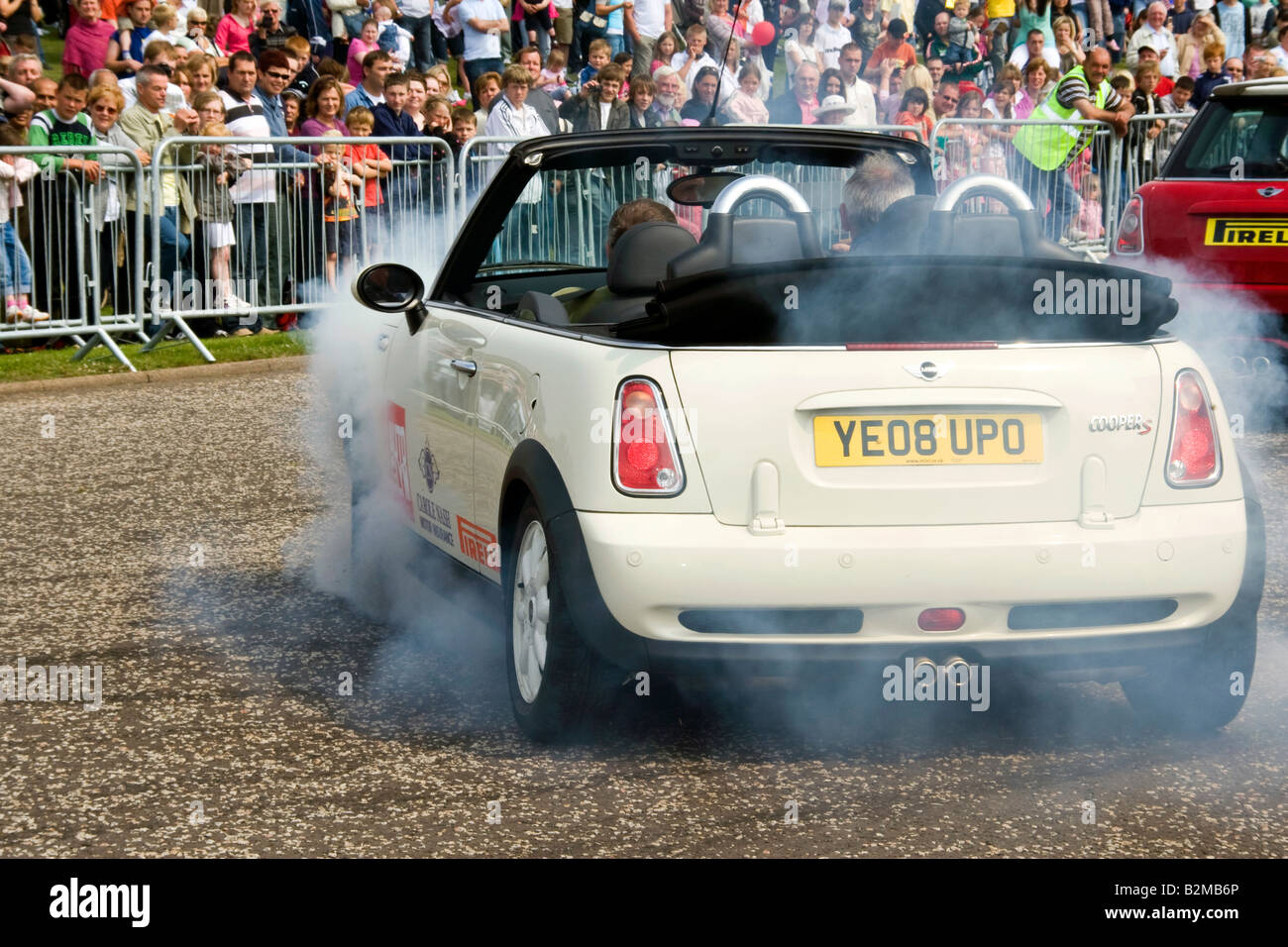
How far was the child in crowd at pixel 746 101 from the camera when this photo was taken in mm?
18500

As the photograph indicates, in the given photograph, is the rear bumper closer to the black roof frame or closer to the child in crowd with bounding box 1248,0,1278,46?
the black roof frame

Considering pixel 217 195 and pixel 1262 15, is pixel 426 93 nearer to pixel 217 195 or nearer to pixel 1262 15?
pixel 217 195

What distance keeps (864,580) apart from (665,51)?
53.1 ft

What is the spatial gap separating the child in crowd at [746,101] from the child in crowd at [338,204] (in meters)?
4.67

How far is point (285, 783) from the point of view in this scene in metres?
4.93

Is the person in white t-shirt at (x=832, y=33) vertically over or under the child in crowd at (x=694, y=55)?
over

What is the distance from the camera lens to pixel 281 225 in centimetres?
1458

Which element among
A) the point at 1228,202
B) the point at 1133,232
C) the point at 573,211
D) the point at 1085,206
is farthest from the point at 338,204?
the point at 1085,206

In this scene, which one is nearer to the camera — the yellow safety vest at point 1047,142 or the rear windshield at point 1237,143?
the rear windshield at point 1237,143

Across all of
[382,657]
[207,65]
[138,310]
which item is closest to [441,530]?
[382,657]

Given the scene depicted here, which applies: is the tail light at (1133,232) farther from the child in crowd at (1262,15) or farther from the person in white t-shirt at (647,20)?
the child in crowd at (1262,15)

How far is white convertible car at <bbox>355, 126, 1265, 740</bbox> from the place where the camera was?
185 inches

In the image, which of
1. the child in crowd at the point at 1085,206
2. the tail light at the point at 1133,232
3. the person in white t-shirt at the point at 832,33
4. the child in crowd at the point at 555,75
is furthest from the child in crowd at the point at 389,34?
the tail light at the point at 1133,232

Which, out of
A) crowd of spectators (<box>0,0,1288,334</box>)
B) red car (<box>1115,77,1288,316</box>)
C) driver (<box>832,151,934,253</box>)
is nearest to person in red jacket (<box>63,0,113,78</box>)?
crowd of spectators (<box>0,0,1288,334</box>)
